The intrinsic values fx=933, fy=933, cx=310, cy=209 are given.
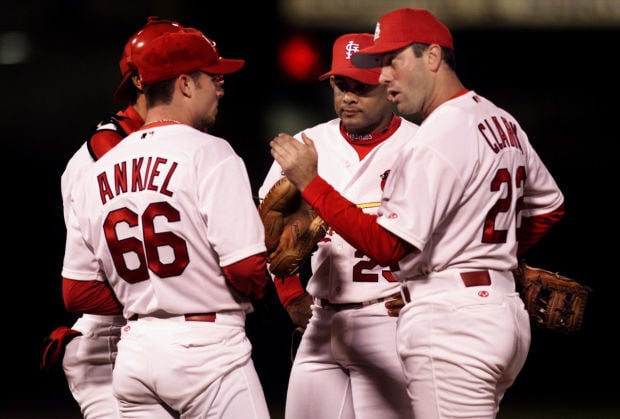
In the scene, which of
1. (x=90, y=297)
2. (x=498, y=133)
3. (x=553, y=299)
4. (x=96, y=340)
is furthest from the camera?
(x=96, y=340)

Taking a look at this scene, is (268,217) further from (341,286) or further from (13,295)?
(13,295)

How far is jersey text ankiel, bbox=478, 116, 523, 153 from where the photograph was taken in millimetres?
2815

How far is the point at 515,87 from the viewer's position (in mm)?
6750

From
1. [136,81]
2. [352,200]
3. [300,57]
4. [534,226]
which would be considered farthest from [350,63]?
[300,57]

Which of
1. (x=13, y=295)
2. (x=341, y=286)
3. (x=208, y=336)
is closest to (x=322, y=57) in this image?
(x=13, y=295)

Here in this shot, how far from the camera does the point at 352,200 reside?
141 inches

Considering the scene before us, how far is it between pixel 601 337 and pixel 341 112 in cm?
390

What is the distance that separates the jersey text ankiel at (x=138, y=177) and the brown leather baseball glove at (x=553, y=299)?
4.38 feet

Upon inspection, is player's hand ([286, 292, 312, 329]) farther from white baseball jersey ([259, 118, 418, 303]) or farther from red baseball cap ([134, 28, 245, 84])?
red baseball cap ([134, 28, 245, 84])

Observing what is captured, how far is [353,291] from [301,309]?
41cm

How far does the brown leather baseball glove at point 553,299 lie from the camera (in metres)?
3.20

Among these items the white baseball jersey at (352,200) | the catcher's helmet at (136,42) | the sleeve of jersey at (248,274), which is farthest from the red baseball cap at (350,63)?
the sleeve of jersey at (248,274)

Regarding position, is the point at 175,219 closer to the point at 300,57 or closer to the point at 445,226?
the point at 445,226

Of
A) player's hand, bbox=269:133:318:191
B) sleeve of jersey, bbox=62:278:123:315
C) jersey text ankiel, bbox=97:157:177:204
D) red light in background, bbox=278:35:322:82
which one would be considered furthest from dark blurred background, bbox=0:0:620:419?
jersey text ankiel, bbox=97:157:177:204
